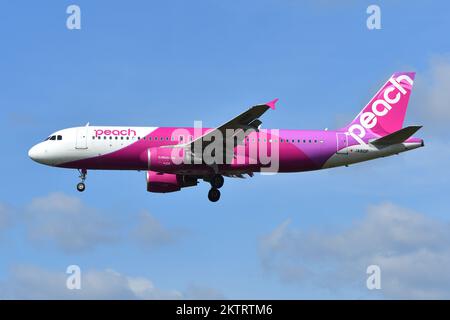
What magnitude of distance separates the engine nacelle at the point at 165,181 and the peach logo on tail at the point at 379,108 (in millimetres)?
11371

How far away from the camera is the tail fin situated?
68125 mm

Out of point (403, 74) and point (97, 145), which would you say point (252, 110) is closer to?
point (97, 145)

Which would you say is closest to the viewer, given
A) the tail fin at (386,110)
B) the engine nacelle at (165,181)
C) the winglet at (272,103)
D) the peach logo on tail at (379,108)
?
the winglet at (272,103)

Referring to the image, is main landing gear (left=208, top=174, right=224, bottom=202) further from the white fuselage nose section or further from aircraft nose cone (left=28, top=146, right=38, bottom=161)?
aircraft nose cone (left=28, top=146, right=38, bottom=161)

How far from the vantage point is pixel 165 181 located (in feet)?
219

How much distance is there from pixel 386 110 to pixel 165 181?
52.7 feet

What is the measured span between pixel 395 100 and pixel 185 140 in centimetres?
1568

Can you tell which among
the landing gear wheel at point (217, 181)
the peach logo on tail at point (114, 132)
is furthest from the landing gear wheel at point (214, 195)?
the peach logo on tail at point (114, 132)

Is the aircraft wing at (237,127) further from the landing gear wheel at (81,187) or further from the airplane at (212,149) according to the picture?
the landing gear wheel at (81,187)

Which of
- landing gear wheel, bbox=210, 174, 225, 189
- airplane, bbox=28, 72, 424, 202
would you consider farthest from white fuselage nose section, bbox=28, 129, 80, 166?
landing gear wheel, bbox=210, 174, 225, 189

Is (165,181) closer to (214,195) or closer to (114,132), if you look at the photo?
(214,195)

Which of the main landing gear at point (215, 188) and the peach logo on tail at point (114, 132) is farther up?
the peach logo on tail at point (114, 132)

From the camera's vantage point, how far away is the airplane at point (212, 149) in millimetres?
62906

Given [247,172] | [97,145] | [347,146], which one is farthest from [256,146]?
[97,145]
